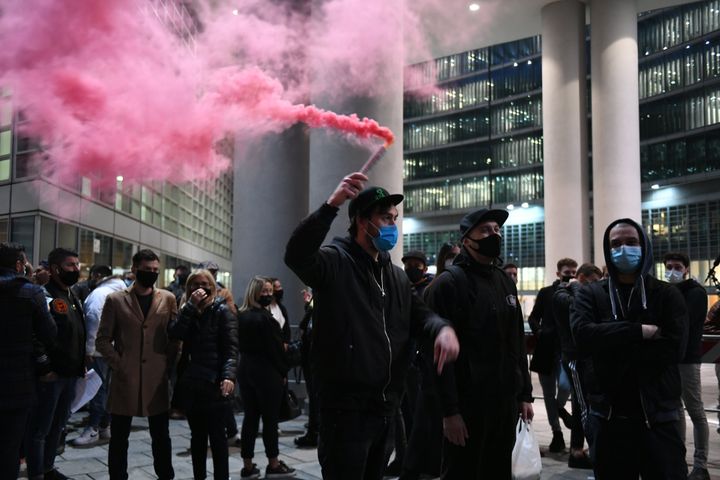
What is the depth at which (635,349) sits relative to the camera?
378 centimetres

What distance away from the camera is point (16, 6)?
6828 mm

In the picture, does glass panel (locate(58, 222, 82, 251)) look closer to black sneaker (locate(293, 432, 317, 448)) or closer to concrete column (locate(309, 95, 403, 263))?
concrete column (locate(309, 95, 403, 263))

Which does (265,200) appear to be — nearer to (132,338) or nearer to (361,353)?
(132,338)

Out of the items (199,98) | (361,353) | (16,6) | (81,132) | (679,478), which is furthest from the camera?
(199,98)

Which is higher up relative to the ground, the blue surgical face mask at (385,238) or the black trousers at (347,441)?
the blue surgical face mask at (385,238)

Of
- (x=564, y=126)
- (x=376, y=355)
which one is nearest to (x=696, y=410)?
(x=376, y=355)

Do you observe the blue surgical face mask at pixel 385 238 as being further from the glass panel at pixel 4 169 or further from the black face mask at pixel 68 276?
the glass panel at pixel 4 169

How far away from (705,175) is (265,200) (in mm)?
46291

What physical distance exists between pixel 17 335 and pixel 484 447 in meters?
3.29

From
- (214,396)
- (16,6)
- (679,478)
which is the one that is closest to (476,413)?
(679,478)

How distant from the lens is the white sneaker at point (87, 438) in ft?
25.8

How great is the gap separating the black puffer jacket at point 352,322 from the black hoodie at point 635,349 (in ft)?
3.50

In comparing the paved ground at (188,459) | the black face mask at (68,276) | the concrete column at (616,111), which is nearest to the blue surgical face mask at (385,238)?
the paved ground at (188,459)

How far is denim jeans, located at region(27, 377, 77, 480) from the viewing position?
5.79 metres
